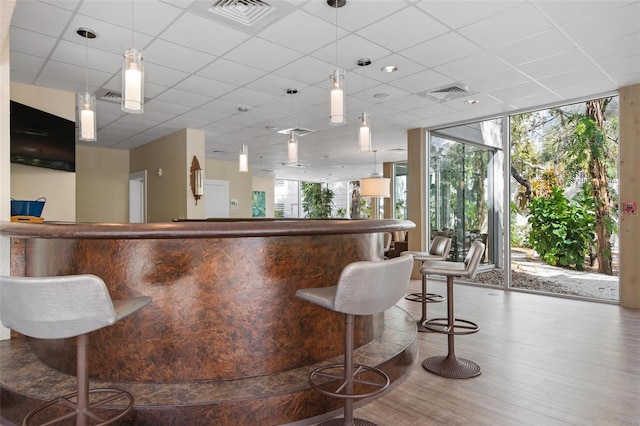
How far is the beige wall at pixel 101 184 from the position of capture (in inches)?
330

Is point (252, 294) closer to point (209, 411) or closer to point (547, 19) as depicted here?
point (209, 411)

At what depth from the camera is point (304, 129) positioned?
7254 mm

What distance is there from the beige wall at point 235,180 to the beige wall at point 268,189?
331 centimetres

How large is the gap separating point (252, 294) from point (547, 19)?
3327 mm

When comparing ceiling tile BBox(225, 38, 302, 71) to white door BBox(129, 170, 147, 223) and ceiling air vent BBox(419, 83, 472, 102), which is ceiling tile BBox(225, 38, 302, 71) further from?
white door BBox(129, 170, 147, 223)

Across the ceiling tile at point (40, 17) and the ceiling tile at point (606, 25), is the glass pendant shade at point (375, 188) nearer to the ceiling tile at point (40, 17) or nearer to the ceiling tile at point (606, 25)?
the ceiling tile at point (606, 25)

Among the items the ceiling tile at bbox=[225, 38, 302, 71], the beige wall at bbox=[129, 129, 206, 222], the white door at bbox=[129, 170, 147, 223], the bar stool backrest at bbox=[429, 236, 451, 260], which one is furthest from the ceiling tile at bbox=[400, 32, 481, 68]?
the white door at bbox=[129, 170, 147, 223]

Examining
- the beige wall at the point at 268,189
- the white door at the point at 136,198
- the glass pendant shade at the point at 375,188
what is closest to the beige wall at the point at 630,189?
the glass pendant shade at the point at 375,188

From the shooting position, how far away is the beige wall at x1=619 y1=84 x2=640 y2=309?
4953mm

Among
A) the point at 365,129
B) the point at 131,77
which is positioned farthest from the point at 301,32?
the point at 131,77

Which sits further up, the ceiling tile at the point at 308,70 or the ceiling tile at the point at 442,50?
the ceiling tile at the point at 442,50

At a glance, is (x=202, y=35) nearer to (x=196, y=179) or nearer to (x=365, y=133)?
(x=365, y=133)

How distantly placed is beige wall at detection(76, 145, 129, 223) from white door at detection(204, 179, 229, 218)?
209 centimetres

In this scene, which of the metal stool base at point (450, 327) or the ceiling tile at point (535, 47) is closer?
the metal stool base at point (450, 327)
